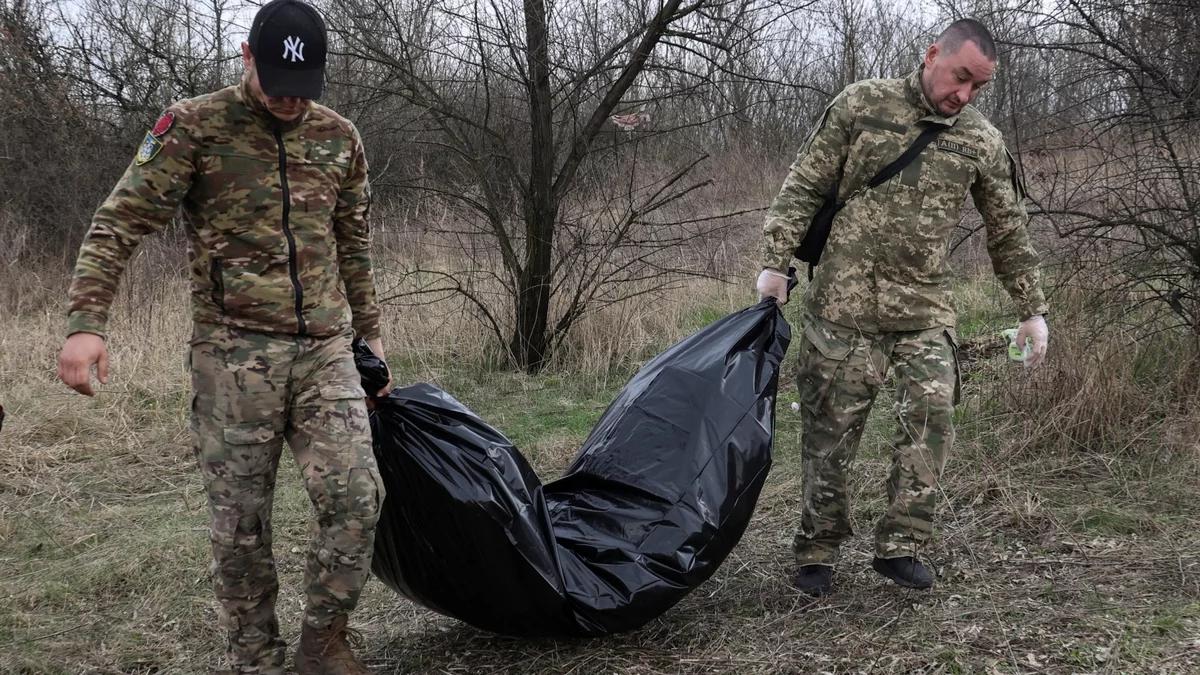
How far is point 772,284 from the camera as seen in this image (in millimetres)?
3285

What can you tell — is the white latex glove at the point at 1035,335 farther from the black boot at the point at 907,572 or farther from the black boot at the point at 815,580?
the black boot at the point at 815,580

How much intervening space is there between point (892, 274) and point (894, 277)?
1cm

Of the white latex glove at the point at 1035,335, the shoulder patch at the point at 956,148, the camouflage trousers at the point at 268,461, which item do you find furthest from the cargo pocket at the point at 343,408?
the white latex glove at the point at 1035,335

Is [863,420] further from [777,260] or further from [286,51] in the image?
[286,51]

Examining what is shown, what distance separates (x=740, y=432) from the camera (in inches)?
121

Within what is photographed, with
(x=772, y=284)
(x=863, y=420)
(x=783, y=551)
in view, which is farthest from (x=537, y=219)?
(x=863, y=420)

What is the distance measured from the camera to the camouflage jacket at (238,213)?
2451mm

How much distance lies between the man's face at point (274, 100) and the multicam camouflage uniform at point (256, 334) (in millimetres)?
39

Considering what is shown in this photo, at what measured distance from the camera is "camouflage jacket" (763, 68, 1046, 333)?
10.5ft

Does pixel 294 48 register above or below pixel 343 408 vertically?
above

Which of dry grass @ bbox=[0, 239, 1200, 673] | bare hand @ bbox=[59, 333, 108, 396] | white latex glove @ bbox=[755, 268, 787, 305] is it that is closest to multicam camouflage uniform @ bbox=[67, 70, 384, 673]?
bare hand @ bbox=[59, 333, 108, 396]

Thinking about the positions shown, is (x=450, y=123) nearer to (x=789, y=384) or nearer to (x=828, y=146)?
(x=789, y=384)

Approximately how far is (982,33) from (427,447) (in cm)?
210

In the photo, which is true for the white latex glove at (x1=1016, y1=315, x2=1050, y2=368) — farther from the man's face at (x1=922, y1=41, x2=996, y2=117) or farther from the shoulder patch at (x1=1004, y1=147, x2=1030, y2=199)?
the man's face at (x1=922, y1=41, x2=996, y2=117)
